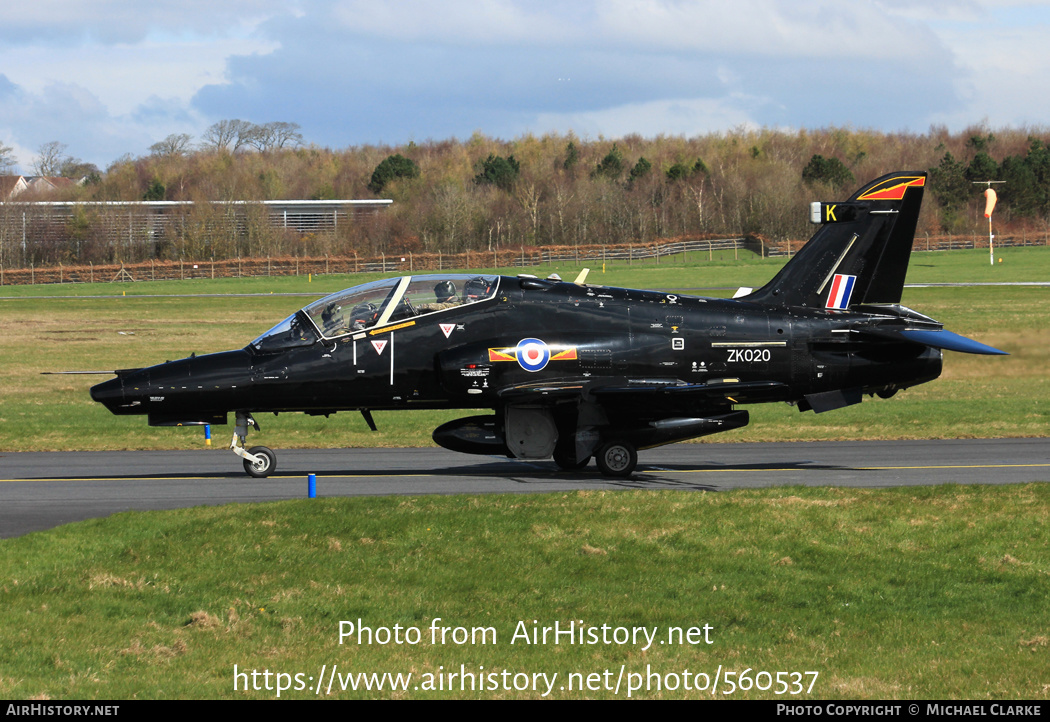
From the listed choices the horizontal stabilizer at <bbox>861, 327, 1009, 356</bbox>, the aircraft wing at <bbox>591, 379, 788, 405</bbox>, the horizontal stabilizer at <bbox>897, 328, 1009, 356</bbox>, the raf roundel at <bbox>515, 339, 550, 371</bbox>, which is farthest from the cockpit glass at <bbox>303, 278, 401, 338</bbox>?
the horizontal stabilizer at <bbox>897, 328, 1009, 356</bbox>

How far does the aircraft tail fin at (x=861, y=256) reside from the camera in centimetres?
1995

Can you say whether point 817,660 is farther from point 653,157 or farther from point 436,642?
point 653,157

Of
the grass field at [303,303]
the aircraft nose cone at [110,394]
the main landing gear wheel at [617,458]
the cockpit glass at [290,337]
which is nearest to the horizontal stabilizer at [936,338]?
the grass field at [303,303]

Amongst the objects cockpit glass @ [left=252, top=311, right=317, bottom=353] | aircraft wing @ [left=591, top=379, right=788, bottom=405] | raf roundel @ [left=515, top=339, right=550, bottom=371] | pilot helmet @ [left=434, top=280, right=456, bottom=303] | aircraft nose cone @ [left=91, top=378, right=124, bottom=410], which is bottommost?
aircraft wing @ [left=591, top=379, right=788, bottom=405]

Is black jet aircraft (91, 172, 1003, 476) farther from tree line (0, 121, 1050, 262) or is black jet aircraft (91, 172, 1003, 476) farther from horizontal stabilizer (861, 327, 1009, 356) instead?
tree line (0, 121, 1050, 262)

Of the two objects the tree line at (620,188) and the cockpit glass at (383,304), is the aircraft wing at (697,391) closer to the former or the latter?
the cockpit glass at (383,304)

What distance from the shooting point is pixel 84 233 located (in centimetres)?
11456

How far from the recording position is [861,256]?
65.6 feet

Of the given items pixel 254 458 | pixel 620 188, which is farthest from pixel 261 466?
pixel 620 188

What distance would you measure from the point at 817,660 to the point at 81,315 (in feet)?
198

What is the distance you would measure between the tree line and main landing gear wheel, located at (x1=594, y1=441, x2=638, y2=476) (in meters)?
93.2

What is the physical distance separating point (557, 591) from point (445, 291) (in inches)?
321

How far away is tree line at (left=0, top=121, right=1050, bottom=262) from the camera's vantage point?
4466 inches

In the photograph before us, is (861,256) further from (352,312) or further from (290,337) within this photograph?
(290,337)
